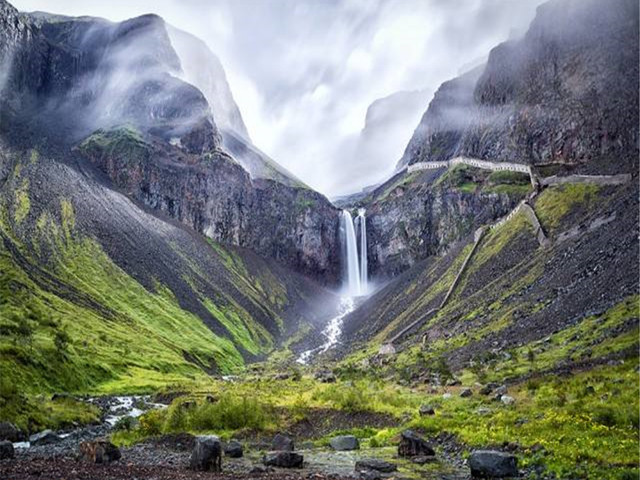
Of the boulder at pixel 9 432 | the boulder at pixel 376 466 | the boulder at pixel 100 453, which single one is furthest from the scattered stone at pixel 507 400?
the boulder at pixel 9 432

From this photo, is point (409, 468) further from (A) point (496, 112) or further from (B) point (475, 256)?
(A) point (496, 112)

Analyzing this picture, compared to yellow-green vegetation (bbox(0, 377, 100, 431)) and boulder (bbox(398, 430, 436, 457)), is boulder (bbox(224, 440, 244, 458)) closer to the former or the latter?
boulder (bbox(398, 430, 436, 457))

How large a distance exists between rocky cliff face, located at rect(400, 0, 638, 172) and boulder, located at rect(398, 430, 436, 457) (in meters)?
90.4

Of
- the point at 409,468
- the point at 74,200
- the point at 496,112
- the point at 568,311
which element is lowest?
the point at 409,468

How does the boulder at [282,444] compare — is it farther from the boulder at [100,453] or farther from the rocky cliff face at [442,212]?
the rocky cliff face at [442,212]

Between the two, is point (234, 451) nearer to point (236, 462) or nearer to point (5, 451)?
point (236, 462)

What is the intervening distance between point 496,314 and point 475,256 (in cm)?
4386

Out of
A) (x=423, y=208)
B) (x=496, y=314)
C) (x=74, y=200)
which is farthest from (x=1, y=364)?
(x=423, y=208)

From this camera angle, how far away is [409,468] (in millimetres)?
23703

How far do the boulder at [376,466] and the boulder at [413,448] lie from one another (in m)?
2.45

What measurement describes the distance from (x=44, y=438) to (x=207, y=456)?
20713 millimetres

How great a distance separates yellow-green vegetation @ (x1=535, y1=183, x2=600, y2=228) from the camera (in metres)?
93.6

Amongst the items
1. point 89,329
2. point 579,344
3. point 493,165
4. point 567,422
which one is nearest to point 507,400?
point 567,422

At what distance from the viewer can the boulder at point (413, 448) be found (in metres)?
26.5
